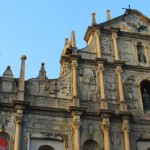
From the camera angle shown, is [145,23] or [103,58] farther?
[145,23]

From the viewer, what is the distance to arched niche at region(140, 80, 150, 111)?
15.6m

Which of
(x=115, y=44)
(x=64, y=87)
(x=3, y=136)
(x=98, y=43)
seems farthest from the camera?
(x=115, y=44)

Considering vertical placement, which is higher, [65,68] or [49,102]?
[65,68]

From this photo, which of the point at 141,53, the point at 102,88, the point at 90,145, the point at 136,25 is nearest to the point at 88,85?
the point at 102,88

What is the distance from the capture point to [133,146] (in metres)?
13.9

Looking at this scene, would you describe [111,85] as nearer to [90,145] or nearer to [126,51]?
[126,51]

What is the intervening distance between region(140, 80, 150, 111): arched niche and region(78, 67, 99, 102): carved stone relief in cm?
211

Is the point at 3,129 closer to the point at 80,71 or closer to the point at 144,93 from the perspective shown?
the point at 80,71

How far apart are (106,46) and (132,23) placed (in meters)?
2.28

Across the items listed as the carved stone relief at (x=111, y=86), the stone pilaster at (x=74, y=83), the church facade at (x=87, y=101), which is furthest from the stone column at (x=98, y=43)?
the stone pilaster at (x=74, y=83)

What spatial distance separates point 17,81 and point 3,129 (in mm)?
2116

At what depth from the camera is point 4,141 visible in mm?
12984

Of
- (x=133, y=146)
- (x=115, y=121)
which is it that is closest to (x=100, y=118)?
(x=115, y=121)

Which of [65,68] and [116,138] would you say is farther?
[65,68]
